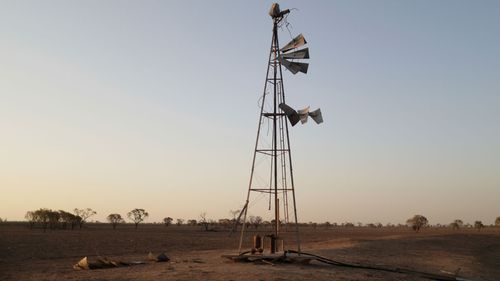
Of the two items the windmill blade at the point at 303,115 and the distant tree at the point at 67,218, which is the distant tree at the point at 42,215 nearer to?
the distant tree at the point at 67,218

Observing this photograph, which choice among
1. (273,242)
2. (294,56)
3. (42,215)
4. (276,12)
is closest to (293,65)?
(294,56)

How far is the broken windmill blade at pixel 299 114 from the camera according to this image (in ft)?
63.8

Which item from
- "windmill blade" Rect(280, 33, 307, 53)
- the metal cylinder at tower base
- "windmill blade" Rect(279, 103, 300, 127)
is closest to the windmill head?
"windmill blade" Rect(280, 33, 307, 53)

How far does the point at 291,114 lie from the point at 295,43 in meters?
2.90

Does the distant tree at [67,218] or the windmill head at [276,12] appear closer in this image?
the windmill head at [276,12]

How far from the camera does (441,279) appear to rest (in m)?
18.0

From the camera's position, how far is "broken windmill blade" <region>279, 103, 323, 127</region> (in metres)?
19.5

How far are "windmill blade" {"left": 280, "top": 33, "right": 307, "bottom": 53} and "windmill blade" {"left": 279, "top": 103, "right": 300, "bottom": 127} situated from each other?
2352 mm

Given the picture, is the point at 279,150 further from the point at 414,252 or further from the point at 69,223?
the point at 69,223

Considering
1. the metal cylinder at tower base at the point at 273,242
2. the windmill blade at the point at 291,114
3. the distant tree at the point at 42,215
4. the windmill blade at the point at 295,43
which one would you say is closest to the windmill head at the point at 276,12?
the windmill blade at the point at 295,43

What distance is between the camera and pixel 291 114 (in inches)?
768

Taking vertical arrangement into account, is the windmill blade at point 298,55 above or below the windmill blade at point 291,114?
above

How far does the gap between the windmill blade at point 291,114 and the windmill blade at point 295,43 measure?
7.72 feet

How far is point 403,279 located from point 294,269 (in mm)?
4059
